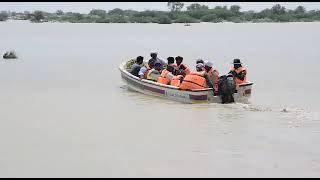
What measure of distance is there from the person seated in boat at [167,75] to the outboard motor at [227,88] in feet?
5.56

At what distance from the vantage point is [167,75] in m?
14.9

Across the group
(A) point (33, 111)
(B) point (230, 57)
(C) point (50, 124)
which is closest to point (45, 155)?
(C) point (50, 124)

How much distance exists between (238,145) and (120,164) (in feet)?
7.55

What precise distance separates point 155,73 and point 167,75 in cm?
76

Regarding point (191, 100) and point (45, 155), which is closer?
point (45, 155)

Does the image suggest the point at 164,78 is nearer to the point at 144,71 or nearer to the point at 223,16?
the point at 144,71

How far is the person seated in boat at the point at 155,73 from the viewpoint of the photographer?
15.6m

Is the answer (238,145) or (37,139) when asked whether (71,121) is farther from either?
(238,145)

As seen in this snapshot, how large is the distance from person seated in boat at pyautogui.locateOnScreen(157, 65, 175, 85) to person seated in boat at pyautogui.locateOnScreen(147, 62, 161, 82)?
1.29ft

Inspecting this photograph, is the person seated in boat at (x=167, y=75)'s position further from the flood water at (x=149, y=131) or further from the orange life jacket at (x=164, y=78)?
the flood water at (x=149, y=131)

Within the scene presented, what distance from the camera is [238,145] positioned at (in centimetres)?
1041

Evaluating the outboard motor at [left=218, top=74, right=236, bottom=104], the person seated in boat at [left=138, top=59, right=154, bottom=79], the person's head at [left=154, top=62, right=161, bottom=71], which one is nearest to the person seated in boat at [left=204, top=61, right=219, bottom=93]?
the outboard motor at [left=218, top=74, right=236, bottom=104]

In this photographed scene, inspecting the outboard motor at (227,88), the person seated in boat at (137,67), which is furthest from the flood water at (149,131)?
the person seated in boat at (137,67)

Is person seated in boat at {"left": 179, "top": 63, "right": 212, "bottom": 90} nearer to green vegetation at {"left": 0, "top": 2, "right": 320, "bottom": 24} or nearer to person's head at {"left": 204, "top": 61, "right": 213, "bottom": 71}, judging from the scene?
person's head at {"left": 204, "top": 61, "right": 213, "bottom": 71}
